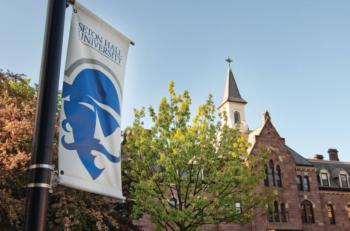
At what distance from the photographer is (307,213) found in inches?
1497

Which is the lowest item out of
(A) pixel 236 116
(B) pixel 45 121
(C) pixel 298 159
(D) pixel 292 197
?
(B) pixel 45 121

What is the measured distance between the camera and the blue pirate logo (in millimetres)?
4473

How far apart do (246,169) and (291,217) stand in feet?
63.7

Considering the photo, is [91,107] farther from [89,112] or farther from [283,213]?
[283,213]

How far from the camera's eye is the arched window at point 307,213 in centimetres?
3772

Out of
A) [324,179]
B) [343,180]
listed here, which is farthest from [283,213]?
[343,180]

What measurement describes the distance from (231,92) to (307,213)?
18.8m

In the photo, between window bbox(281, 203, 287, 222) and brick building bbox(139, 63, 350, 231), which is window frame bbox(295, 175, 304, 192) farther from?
window bbox(281, 203, 287, 222)

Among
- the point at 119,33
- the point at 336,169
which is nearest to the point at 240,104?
the point at 336,169

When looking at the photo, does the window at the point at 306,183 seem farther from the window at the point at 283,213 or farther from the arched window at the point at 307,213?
the window at the point at 283,213

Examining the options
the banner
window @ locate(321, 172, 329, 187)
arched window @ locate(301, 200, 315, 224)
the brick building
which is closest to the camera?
the banner

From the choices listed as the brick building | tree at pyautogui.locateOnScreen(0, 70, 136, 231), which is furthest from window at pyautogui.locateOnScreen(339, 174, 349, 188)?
tree at pyautogui.locateOnScreen(0, 70, 136, 231)

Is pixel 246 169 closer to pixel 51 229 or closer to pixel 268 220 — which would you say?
pixel 51 229

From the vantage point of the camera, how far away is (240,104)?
165ft
